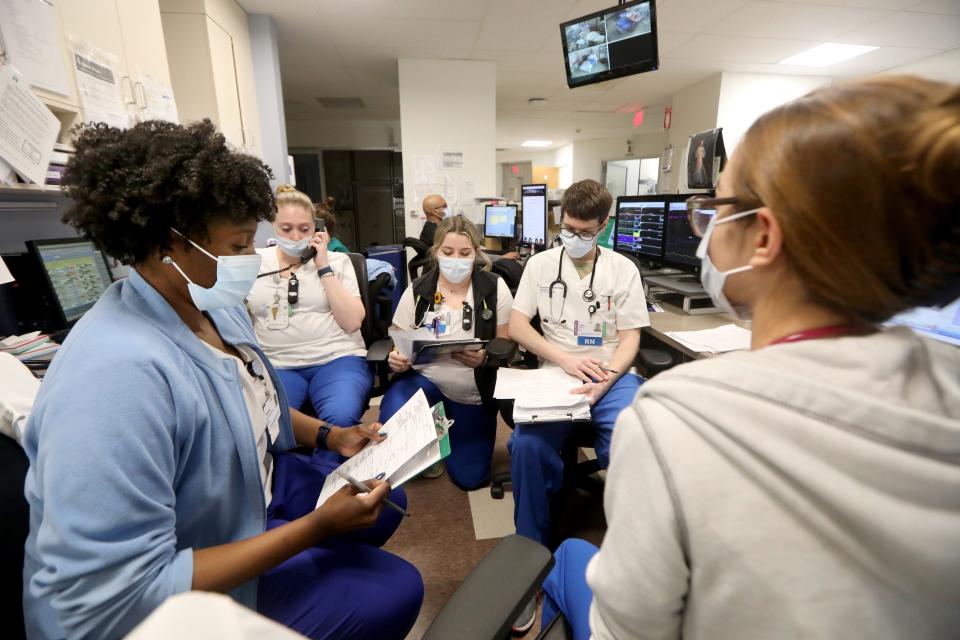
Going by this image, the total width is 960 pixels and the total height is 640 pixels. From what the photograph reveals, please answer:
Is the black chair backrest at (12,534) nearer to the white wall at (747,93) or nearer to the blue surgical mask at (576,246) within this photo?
the blue surgical mask at (576,246)

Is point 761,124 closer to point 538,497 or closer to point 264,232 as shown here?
point 538,497

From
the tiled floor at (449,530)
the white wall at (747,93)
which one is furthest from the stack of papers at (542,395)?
the white wall at (747,93)

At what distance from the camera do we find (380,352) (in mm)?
1979

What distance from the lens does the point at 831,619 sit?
0.43m

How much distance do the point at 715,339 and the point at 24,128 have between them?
2510 millimetres

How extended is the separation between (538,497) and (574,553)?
674mm

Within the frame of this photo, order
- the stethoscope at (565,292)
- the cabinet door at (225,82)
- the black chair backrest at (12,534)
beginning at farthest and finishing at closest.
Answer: the cabinet door at (225,82), the stethoscope at (565,292), the black chair backrest at (12,534)

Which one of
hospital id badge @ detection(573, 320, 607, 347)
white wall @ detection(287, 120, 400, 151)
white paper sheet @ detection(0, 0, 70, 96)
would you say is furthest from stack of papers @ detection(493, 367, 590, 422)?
white wall @ detection(287, 120, 400, 151)

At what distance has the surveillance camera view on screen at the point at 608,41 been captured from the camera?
262 centimetres

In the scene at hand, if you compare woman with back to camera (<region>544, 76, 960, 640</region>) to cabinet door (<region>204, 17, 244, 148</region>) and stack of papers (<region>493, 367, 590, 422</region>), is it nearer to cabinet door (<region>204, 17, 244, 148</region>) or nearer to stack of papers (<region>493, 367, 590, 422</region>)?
stack of papers (<region>493, 367, 590, 422</region>)

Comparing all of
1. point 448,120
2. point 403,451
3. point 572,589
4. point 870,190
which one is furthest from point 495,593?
point 448,120

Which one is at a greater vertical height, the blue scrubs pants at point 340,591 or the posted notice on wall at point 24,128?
the posted notice on wall at point 24,128

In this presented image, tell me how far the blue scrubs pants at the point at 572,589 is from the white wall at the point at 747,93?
5.73 meters

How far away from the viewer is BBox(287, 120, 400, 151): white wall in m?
7.67
